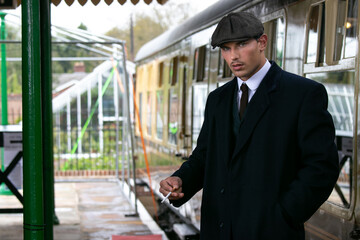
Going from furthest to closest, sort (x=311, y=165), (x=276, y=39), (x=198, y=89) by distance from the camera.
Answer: (x=198, y=89)
(x=276, y=39)
(x=311, y=165)

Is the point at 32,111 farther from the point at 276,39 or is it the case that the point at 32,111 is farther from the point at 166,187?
the point at 276,39

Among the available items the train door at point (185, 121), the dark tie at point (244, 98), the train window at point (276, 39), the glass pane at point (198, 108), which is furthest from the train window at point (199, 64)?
the dark tie at point (244, 98)

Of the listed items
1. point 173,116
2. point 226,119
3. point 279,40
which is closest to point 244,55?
point 226,119

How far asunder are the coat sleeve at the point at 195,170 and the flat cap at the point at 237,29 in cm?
38

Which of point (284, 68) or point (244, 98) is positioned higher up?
point (284, 68)

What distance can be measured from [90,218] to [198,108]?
3970 mm

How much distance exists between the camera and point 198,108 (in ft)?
26.8

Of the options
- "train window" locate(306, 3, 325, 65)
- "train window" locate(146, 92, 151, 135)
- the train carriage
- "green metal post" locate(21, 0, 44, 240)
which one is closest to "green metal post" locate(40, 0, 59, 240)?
"green metal post" locate(21, 0, 44, 240)

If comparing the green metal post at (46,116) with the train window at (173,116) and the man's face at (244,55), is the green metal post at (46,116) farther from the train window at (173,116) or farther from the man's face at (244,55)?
the train window at (173,116)

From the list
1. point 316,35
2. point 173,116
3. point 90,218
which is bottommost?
point 90,218

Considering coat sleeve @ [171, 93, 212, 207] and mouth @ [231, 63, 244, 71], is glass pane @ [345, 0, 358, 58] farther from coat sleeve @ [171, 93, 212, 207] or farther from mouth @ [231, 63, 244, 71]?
mouth @ [231, 63, 244, 71]

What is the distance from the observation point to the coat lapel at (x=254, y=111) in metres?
2.80

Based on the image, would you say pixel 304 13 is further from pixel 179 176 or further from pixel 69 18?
pixel 69 18

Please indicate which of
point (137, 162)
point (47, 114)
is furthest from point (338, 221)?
point (137, 162)
